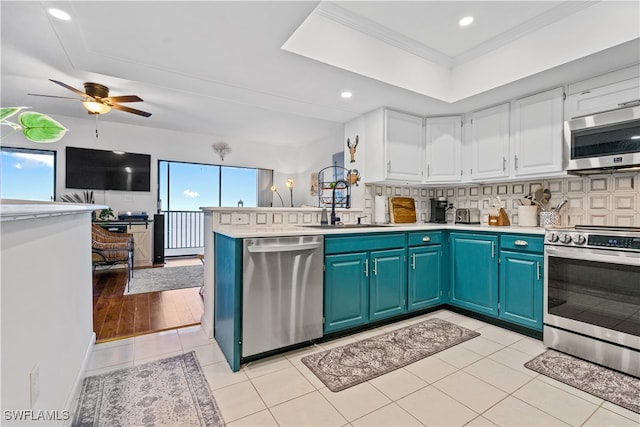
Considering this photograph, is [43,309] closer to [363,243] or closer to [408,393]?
[408,393]

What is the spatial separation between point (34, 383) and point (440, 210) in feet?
12.5

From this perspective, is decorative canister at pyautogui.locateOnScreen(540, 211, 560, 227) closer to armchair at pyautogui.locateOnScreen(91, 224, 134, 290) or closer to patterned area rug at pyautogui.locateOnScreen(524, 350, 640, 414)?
patterned area rug at pyautogui.locateOnScreen(524, 350, 640, 414)

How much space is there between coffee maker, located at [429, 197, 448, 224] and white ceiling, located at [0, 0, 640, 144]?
3.56ft

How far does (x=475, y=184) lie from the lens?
3.65 m

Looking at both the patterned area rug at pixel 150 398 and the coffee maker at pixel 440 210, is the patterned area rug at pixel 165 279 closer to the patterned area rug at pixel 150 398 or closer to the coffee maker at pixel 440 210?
the patterned area rug at pixel 150 398

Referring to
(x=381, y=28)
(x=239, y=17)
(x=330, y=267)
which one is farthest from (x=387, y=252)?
(x=239, y=17)

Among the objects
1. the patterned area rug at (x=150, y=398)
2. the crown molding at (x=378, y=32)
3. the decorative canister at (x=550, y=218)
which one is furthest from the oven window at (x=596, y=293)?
the patterned area rug at (x=150, y=398)

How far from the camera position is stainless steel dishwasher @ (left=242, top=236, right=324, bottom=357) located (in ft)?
6.81

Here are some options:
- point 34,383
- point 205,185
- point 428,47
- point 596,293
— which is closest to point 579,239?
point 596,293

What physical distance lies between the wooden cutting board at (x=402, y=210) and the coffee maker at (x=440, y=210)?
0.87 feet

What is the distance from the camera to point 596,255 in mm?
2164

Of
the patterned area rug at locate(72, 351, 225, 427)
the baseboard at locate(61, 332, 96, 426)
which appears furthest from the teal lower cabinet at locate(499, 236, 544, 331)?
the baseboard at locate(61, 332, 96, 426)

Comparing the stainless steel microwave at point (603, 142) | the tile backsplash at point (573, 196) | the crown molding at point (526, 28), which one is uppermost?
the crown molding at point (526, 28)

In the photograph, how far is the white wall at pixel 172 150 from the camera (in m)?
5.28
